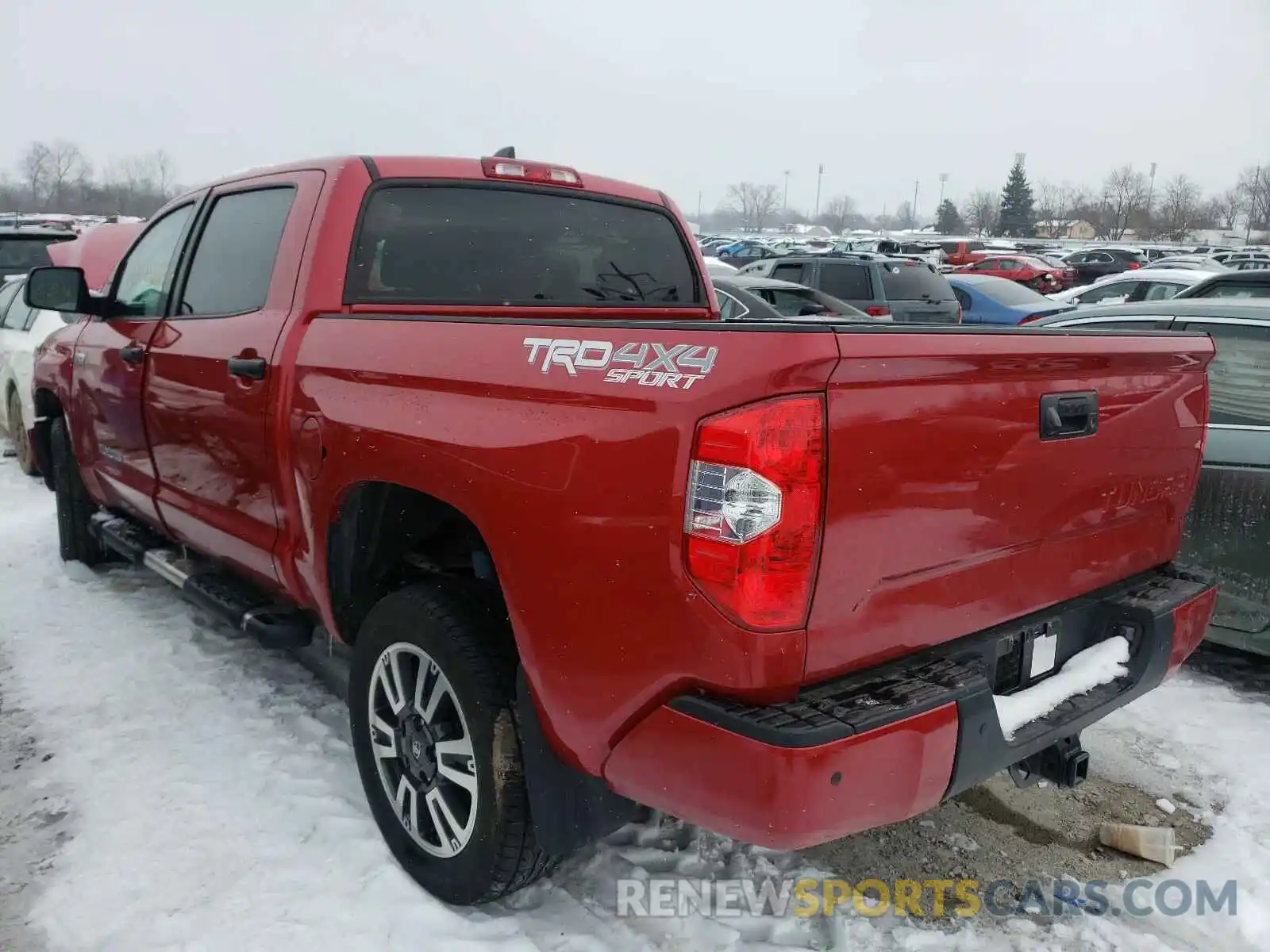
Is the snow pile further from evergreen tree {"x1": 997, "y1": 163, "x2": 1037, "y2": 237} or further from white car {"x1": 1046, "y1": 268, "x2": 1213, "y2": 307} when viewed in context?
evergreen tree {"x1": 997, "y1": 163, "x2": 1037, "y2": 237}

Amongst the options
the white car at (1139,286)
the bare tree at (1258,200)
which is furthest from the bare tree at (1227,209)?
the white car at (1139,286)

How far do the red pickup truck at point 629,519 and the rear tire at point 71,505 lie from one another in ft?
7.38

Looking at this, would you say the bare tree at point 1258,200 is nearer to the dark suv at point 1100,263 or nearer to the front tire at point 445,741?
the dark suv at point 1100,263

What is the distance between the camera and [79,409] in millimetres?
5012

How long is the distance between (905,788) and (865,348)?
2.88 ft

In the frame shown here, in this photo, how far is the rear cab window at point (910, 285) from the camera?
1331cm

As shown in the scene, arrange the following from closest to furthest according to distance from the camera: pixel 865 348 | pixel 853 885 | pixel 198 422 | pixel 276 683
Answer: pixel 865 348
pixel 853 885
pixel 198 422
pixel 276 683

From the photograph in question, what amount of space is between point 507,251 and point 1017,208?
9220cm

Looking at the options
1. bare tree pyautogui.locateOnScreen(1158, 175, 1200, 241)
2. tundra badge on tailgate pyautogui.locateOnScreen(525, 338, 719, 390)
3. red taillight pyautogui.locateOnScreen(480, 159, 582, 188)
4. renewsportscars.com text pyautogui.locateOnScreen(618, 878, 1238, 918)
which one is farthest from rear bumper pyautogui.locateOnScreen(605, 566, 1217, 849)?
bare tree pyautogui.locateOnScreen(1158, 175, 1200, 241)

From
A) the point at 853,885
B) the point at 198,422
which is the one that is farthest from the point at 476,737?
the point at 198,422

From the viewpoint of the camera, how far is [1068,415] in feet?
7.61

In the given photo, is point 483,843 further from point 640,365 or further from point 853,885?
point 640,365

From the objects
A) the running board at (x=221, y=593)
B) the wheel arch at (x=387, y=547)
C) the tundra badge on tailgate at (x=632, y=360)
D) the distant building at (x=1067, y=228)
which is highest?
the distant building at (x=1067, y=228)

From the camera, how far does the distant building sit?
283ft
